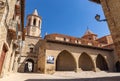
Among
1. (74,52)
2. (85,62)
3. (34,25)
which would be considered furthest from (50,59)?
(34,25)

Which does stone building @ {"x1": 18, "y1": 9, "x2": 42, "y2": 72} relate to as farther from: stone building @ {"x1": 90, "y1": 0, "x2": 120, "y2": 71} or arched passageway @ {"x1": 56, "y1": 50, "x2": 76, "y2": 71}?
stone building @ {"x1": 90, "y1": 0, "x2": 120, "y2": 71}

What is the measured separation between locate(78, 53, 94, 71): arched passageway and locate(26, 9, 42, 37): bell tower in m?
18.9

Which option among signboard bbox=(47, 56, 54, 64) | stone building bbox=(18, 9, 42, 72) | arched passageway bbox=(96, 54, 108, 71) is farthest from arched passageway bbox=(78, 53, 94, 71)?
stone building bbox=(18, 9, 42, 72)

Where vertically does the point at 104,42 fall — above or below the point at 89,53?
above

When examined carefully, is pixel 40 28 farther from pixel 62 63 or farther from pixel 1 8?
pixel 1 8

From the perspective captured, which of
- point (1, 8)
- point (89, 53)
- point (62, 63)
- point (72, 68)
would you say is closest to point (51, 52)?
point (62, 63)

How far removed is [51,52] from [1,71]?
13.2 metres

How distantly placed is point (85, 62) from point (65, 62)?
5.15 metres

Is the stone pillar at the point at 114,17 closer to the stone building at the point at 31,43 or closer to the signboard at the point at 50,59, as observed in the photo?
the signboard at the point at 50,59

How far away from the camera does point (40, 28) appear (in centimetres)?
4281

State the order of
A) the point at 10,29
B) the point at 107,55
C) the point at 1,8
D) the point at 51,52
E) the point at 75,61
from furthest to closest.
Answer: the point at 107,55 < the point at 75,61 < the point at 51,52 < the point at 10,29 < the point at 1,8

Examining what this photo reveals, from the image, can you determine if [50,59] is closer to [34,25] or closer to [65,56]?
[65,56]

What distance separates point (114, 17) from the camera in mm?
6918

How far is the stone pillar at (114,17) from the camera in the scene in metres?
6.56
